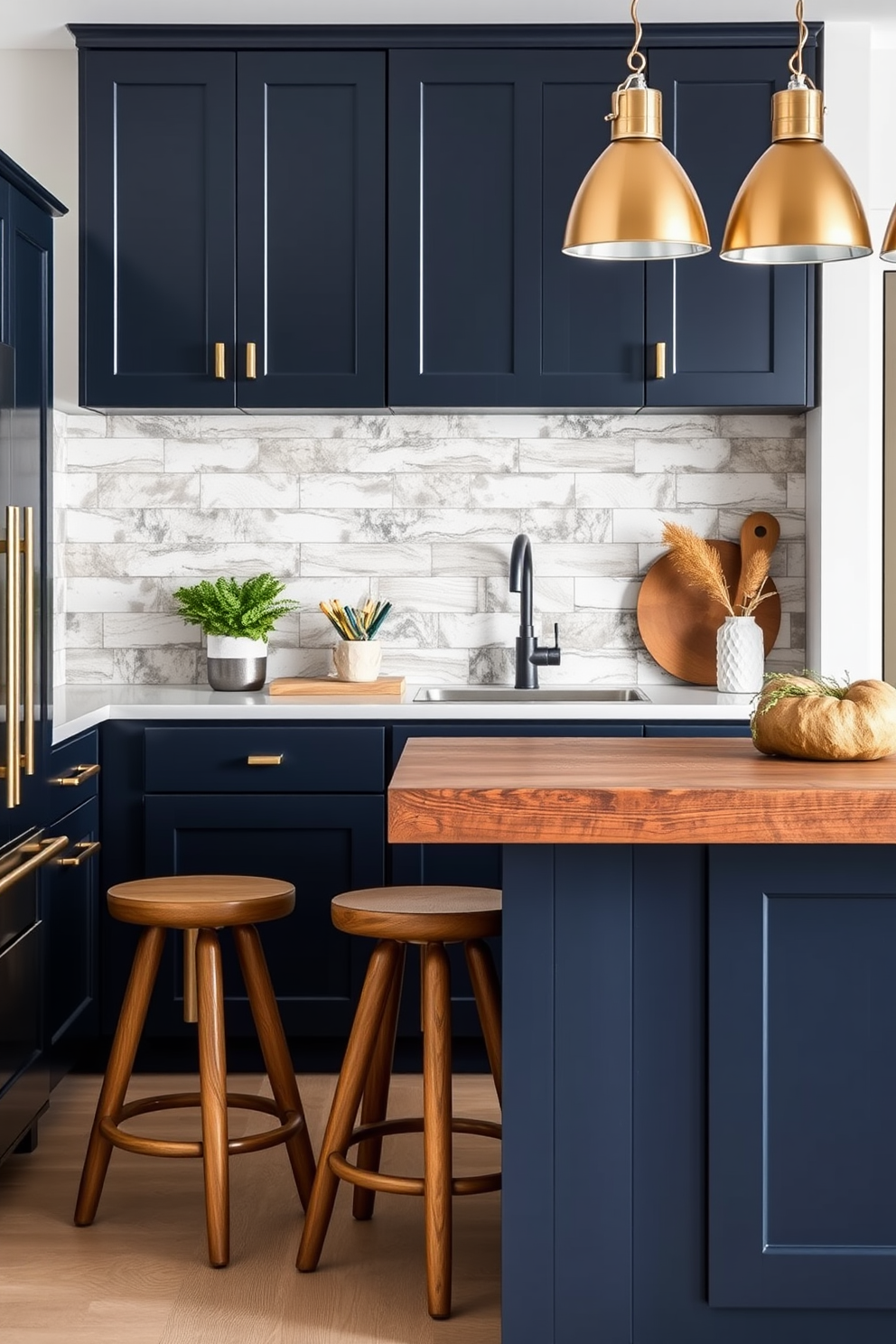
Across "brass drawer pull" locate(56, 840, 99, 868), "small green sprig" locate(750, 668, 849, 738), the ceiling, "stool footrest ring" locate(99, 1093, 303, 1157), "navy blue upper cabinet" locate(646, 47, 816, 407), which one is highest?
the ceiling

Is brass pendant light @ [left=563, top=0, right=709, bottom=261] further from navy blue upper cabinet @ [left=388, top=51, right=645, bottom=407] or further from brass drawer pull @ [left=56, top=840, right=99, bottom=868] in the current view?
brass drawer pull @ [left=56, top=840, right=99, bottom=868]

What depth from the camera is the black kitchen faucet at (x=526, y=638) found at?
4.06 m

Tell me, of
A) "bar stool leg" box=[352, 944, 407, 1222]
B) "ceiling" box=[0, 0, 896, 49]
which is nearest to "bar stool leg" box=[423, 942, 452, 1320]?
"bar stool leg" box=[352, 944, 407, 1222]

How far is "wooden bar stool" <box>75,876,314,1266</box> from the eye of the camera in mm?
2672

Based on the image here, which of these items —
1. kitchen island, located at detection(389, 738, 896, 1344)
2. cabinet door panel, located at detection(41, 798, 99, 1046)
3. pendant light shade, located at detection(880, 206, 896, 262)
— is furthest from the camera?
cabinet door panel, located at detection(41, 798, 99, 1046)

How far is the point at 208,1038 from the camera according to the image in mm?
2703

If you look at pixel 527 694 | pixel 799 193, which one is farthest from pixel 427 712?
pixel 799 193

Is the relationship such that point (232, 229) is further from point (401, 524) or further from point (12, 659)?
point (12, 659)

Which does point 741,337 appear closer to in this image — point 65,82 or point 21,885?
point 65,82

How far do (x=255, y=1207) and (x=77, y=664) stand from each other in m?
1.90

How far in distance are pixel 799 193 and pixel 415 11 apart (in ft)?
6.35

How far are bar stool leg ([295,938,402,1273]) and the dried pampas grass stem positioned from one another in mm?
1834

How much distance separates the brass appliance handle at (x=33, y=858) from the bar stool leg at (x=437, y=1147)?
2.87 ft

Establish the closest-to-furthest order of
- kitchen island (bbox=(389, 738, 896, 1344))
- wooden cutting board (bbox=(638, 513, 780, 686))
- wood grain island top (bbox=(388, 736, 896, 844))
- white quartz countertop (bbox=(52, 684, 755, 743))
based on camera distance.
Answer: wood grain island top (bbox=(388, 736, 896, 844)), kitchen island (bbox=(389, 738, 896, 1344)), white quartz countertop (bbox=(52, 684, 755, 743)), wooden cutting board (bbox=(638, 513, 780, 686))
